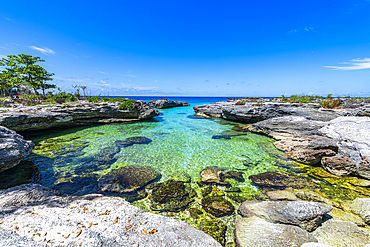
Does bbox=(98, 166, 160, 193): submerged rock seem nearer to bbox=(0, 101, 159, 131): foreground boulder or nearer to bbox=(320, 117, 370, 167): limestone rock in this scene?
bbox=(320, 117, 370, 167): limestone rock

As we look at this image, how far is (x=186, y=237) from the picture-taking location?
11.3 feet

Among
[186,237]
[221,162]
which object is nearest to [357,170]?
[221,162]

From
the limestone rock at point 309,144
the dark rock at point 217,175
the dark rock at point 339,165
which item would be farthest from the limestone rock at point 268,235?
the limestone rock at point 309,144

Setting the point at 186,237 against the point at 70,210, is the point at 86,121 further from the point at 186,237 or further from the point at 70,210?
the point at 186,237

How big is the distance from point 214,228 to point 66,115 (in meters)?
19.9

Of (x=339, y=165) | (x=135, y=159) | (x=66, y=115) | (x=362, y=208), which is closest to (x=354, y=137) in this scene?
(x=339, y=165)

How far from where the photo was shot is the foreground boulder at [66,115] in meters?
12.8

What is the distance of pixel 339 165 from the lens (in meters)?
7.63

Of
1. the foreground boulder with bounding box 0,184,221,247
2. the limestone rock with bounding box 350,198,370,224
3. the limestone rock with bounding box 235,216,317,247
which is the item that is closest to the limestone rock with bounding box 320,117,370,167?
the limestone rock with bounding box 350,198,370,224

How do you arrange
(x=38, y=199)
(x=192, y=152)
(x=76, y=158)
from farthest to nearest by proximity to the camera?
(x=192, y=152) → (x=76, y=158) → (x=38, y=199)

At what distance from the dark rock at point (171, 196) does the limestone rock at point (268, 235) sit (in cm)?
216

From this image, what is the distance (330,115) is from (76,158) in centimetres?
2280

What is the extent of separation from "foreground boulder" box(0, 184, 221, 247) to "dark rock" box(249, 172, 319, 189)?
460 centimetres

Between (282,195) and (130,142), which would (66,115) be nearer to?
(130,142)
